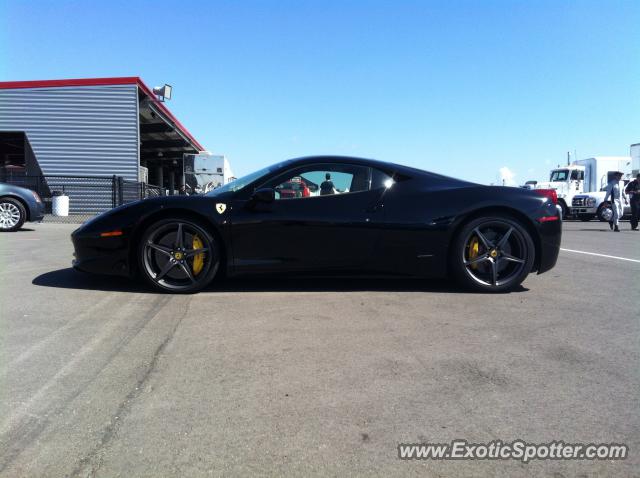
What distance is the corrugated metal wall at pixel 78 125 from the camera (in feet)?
59.6

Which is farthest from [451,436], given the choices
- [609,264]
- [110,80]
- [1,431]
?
[110,80]

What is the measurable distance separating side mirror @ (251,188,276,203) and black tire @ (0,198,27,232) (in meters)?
8.32

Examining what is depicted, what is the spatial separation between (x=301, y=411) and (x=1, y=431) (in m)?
1.22

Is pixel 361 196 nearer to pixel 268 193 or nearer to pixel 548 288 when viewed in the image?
pixel 268 193

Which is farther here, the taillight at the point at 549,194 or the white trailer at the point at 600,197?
the white trailer at the point at 600,197

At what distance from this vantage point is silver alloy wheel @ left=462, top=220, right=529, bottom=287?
4699mm

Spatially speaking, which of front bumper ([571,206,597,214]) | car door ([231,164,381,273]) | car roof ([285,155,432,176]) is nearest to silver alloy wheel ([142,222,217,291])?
car door ([231,164,381,273])

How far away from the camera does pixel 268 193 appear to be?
438cm

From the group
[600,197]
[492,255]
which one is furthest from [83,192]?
[600,197]

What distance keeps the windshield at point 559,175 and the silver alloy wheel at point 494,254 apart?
20.3 m

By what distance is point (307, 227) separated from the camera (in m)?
4.48

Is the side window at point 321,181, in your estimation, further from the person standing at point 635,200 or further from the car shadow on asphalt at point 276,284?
the person standing at point 635,200

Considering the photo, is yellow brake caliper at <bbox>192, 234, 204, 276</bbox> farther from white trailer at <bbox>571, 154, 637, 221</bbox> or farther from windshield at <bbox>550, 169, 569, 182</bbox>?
windshield at <bbox>550, 169, 569, 182</bbox>

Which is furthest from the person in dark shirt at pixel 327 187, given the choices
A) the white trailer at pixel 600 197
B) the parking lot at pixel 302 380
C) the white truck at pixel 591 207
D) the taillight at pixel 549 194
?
the white truck at pixel 591 207
